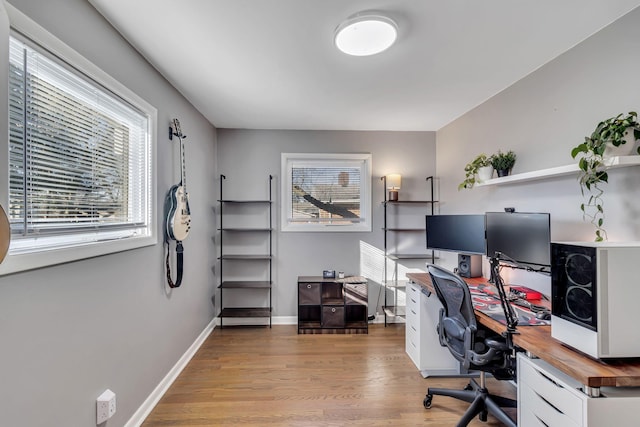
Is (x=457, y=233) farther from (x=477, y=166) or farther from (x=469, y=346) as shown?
(x=469, y=346)

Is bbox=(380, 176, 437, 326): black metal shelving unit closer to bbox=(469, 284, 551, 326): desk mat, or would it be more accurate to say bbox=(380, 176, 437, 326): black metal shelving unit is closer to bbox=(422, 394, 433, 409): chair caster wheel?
bbox=(469, 284, 551, 326): desk mat

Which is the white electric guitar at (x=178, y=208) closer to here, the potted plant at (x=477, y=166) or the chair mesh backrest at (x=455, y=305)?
the chair mesh backrest at (x=455, y=305)

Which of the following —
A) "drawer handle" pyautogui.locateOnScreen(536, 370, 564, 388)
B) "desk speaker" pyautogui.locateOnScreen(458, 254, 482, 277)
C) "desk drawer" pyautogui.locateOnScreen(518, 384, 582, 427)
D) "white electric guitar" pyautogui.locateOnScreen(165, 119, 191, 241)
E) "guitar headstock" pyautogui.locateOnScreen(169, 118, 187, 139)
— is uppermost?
"guitar headstock" pyautogui.locateOnScreen(169, 118, 187, 139)

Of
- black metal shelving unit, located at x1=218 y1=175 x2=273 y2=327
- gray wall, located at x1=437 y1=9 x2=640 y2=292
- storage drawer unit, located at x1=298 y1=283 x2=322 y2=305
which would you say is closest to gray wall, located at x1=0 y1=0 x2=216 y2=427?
black metal shelving unit, located at x1=218 y1=175 x2=273 y2=327

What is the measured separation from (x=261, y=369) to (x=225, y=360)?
0.41m

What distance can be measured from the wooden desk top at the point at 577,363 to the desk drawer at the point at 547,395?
9 centimetres

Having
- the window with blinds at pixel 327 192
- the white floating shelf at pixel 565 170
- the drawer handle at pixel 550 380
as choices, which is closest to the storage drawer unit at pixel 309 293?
the window with blinds at pixel 327 192

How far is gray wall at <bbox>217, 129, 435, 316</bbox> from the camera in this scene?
3654 millimetres

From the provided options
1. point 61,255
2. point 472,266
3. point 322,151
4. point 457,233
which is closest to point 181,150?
point 61,255

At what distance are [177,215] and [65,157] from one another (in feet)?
3.34

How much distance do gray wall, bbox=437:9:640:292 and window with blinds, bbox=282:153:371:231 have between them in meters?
1.33

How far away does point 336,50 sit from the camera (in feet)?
6.24

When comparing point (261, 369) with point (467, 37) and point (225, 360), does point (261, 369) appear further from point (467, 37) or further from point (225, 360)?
point (467, 37)

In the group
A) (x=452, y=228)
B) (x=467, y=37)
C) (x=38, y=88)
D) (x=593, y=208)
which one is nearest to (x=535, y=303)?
(x=593, y=208)
